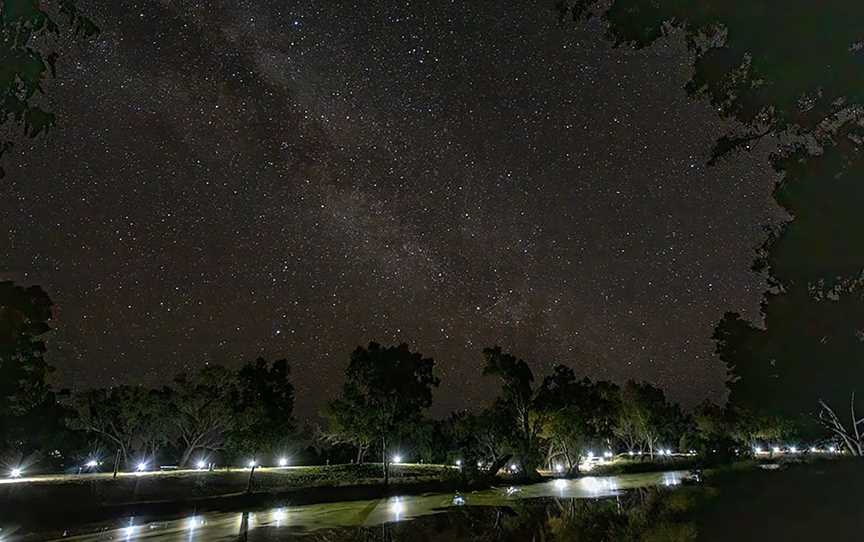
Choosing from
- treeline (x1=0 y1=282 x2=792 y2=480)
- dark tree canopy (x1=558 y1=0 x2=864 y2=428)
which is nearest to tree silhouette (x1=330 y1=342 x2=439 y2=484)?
treeline (x1=0 y1=282 x2=792 y2=480)

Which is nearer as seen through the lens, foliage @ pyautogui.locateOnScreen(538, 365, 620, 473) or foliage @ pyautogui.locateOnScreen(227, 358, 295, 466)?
foliage @ pyautogui.locateOnScreen(227, 358, 295, 466)

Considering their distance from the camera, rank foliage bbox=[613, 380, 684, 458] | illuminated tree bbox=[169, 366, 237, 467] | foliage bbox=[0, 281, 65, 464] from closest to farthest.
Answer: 1. foliage bbox=[0, 281, 65, 464]
2. illuminated tree bbox=[169, 366, 237, 467]
3. foliage bbox=[613, 380, 684, 458]

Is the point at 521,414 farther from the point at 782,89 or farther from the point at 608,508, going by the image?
the point at 782,89

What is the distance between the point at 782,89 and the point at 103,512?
34.1 meters

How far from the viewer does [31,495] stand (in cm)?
3272

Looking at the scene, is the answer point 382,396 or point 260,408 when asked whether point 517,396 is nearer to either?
point 382,396

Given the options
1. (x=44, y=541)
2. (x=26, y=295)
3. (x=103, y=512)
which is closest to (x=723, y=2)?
(x=44, y=541)

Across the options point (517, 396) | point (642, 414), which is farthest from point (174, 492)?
point (642, 414)

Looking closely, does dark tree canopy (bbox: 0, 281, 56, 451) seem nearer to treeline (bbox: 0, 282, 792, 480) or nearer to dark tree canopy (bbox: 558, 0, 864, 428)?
treeline (bbox: 0, 282, 792, 480)

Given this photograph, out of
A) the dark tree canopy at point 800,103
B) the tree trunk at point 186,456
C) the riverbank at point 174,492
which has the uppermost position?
the dark tree canopy at point 800,103

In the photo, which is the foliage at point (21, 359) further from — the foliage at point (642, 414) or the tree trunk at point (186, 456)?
the foliage at point (642, 414)

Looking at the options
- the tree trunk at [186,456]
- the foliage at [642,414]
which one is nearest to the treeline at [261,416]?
the tree trunk at [186,456]

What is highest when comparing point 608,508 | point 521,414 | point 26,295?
point 26,295

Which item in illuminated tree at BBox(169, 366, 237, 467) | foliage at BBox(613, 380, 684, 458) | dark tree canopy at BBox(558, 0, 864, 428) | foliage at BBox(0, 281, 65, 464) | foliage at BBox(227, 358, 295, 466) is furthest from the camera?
foliage at BBox(613, 380, 684, 458)
